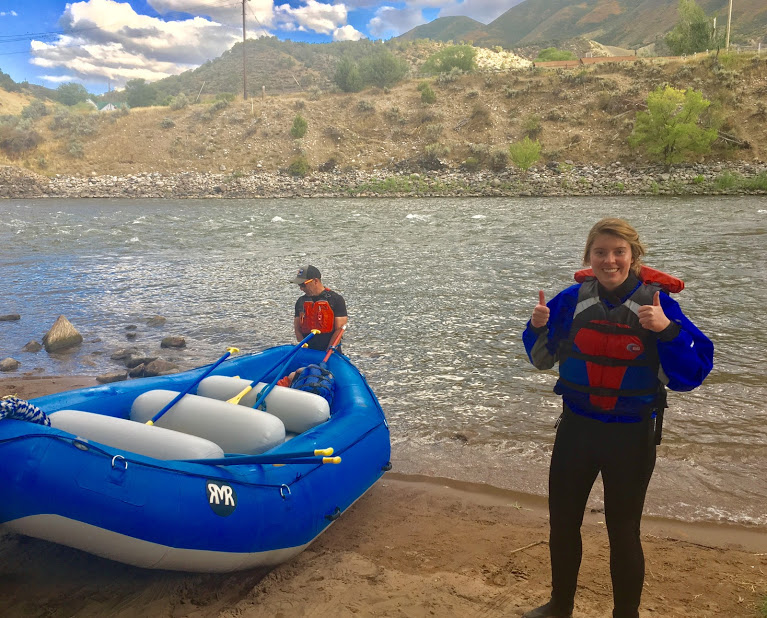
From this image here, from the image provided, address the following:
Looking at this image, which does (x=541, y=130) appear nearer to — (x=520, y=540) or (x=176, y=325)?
(x=176, y=325)

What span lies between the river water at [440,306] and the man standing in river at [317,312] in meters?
1.01

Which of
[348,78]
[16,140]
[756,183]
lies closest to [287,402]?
[756,183]

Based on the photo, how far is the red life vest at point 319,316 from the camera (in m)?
5.68

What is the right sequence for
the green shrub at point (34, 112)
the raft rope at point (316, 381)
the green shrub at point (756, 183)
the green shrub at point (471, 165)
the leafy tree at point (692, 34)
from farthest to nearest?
the green shrub at point (34, 112) → the leafy tree at point (692, 34) → the green shrub at point (471, 165) → the green shrub at point (756, 183) → the raft rope at point (316, 381)

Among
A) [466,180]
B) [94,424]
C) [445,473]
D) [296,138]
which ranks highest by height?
[296,138]

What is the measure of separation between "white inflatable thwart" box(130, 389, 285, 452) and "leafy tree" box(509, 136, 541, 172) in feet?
119

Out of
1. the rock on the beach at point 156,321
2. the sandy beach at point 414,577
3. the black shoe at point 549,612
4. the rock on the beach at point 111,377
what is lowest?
the sandy beach at point 414,577

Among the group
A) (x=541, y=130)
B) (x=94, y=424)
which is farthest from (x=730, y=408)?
(x=541, y=130)

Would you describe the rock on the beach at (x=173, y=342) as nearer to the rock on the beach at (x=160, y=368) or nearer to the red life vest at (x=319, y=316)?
the rock on the beach at (x=160, y=368)

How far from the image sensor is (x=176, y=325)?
30.5 ft

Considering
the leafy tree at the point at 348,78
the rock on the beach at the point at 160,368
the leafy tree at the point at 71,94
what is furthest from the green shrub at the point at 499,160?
the leafy tree at the point at 71,94

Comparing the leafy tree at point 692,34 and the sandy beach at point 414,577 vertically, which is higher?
the leafy tree at point 692,34

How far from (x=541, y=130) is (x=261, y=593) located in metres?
44.2

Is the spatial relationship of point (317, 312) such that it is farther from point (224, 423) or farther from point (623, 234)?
point (623, 234)
